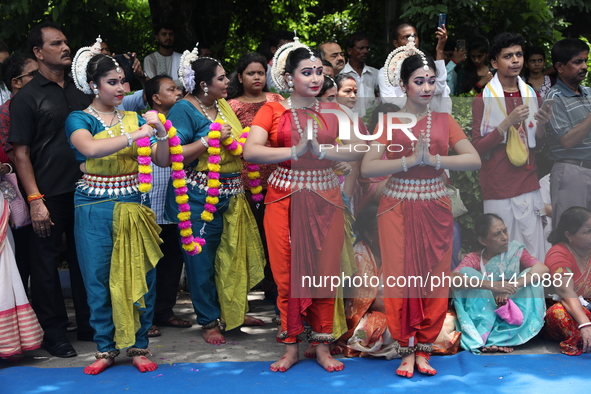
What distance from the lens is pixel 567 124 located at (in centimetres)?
440

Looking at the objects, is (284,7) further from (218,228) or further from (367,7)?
(218,228)

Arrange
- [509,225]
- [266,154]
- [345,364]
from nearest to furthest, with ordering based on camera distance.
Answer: [266,154], [345,364], [509,225]

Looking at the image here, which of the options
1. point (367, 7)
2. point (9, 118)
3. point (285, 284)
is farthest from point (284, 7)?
point (285, 284)

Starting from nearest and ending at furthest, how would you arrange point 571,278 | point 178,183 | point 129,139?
point 129,139 < point 178,183 < point 571,278

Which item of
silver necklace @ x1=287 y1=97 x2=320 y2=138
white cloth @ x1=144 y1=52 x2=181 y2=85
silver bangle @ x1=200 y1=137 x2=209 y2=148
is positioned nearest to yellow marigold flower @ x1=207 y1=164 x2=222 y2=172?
silver bangle @ x1=200 y1=137 x2=209 y2=148

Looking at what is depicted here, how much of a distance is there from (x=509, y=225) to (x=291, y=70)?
1.70 meters

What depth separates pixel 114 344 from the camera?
4.02m

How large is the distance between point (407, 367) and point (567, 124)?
1.87 meters

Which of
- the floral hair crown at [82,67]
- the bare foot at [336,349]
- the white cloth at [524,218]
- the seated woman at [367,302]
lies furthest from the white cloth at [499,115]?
the floral hair crown at [82,67]

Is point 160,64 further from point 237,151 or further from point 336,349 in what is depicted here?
point 336,349

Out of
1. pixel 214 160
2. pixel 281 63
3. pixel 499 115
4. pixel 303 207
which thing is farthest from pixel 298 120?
pixel 499 115

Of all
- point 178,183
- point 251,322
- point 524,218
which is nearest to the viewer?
point 178,183

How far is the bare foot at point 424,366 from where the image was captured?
385 cm

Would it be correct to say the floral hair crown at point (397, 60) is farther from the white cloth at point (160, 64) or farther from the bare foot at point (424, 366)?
the white cloth at point (160, 64)
